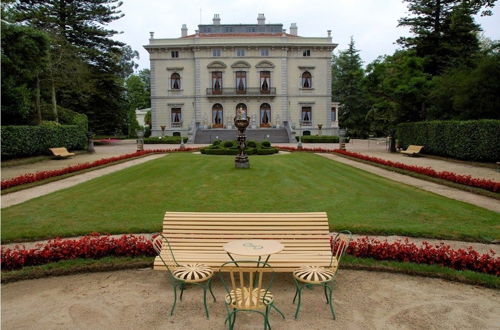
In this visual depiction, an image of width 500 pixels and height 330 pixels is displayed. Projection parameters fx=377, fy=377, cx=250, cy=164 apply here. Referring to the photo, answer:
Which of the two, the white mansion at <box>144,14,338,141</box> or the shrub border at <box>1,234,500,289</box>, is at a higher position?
the white mansion at <box>144,14,338,141</box>

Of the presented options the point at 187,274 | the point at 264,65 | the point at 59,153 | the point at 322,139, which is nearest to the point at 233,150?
the point at 59,153

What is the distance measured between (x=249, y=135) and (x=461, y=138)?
23.0 meters

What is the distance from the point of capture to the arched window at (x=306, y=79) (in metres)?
44.7

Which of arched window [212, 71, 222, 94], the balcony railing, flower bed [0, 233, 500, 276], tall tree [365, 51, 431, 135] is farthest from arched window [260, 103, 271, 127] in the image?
flower bed [0, 233, 500, 276]

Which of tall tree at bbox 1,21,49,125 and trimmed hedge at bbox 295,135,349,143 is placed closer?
tall tree at bbox 1,21,49,125

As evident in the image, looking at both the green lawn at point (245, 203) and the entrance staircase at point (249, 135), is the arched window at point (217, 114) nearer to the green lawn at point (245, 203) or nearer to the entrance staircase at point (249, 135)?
the entrance staircase at point (249, 135)

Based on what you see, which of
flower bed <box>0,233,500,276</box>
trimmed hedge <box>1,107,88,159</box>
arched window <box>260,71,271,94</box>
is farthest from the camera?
arched window <box>260,71,271,94</box>

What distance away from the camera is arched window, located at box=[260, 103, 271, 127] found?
44.7m

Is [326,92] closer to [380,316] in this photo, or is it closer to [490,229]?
[490,229]

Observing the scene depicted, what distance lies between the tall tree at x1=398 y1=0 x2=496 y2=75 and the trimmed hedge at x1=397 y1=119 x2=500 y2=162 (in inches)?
348

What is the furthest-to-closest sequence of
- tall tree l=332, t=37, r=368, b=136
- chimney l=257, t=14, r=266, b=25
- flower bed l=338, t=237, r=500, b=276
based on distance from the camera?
1. tall tree l=332, t=37, r=368, b=136
2. chimney l=257, t=14, r=266, b=25
3. flower bed l=338, t=237, r=500, b=276

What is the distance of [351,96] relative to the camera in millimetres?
52406

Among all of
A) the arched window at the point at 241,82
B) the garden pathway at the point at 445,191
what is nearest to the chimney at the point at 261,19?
the arched window at the point at 241,82

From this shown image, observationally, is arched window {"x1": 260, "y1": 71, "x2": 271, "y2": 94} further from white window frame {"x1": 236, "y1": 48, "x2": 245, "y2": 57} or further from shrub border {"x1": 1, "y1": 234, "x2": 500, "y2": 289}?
shrub border {"x1": 1, "y1": 234, "x2": 500, "y2": 289}
